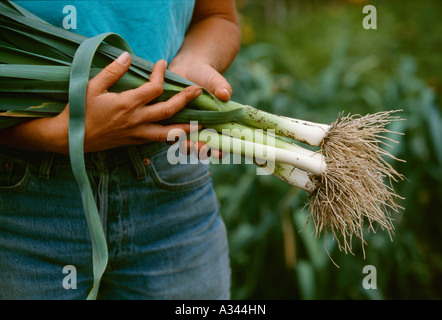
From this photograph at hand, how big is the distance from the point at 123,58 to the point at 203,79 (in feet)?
0.70

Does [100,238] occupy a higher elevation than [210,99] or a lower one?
lower

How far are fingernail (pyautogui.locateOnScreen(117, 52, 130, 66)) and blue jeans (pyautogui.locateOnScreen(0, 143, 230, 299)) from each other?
0.62ft

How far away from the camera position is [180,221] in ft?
3.04

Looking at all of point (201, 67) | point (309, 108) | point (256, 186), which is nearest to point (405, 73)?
point (309, 108)

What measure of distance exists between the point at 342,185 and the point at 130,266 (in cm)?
53

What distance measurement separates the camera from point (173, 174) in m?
0.88

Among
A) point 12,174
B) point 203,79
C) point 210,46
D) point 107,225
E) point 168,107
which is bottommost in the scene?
point 107,225

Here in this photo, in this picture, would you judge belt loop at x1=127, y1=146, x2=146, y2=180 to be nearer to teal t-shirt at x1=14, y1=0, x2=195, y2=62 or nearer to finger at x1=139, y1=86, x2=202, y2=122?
finger at x1=139, y1=86, x2=202, y2=122

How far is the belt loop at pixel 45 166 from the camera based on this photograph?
789 millimetres

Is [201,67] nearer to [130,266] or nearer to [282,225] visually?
[130,266]

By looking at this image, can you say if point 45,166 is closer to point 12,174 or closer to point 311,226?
point 12,174

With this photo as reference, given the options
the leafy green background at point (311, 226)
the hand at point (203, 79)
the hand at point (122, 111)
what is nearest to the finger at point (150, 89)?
the hand at point (122, 111)

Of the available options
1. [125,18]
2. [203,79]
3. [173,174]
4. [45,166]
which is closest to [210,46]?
[203,79]
